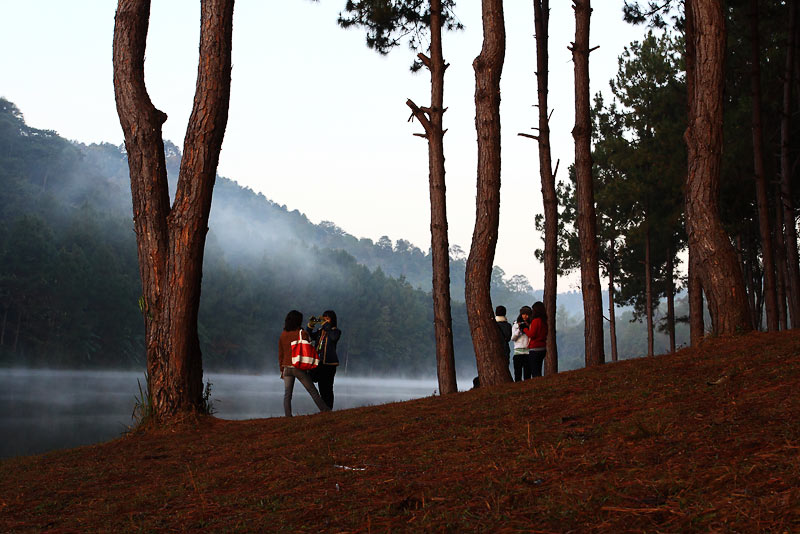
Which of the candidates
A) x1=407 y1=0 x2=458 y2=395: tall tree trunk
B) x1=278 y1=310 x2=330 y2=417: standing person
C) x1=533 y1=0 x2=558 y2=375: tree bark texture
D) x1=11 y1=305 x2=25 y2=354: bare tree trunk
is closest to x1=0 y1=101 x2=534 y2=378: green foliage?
x1=11 y1=305 x2=25 y2=354: bare tree trunk

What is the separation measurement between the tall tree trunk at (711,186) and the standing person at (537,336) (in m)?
2.96

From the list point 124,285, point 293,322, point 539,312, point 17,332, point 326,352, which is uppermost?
point 124,285

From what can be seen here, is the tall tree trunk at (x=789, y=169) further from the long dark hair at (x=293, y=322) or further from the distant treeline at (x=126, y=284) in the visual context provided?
the distant treeline at (x=126, y=284)

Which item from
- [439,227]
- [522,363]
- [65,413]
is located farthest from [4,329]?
[522,363]

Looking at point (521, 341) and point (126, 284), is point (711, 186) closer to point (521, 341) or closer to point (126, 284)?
point (521, 341)

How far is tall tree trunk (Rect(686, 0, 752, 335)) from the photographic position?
796cm

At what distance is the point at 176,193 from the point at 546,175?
28.8 ft

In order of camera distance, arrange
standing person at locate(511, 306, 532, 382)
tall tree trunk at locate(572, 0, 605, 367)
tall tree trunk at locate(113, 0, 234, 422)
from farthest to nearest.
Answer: tall tree trunk at locate(572, 0, 605, 367) < standing person at locate(511, 306, 532, 382) < tall tree trunk at locate(113, 0, 234, 422)

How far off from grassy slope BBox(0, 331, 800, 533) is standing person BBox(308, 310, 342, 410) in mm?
3052

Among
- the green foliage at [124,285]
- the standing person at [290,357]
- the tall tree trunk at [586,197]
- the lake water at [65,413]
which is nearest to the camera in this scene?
the standing person at [290,357]

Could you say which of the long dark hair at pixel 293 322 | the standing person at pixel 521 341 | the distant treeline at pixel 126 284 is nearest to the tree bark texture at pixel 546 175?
the standing person at pixel 521 341

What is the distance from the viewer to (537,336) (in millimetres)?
11008

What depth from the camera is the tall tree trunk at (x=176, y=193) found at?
8297 millimetres

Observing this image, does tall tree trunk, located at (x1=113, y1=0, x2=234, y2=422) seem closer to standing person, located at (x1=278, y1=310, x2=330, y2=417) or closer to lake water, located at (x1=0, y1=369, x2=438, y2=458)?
lake water, located at (x1=0, y1=369, x2=438, y2=458)
